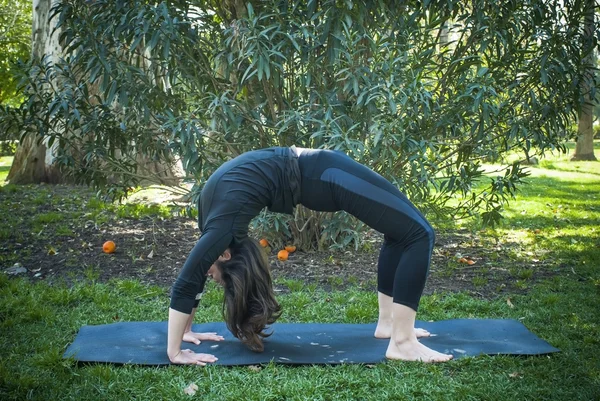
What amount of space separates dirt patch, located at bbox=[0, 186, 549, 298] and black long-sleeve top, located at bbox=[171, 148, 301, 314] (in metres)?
1.94

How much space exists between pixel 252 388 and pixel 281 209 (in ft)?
3.46

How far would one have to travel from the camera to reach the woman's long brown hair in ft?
11.6

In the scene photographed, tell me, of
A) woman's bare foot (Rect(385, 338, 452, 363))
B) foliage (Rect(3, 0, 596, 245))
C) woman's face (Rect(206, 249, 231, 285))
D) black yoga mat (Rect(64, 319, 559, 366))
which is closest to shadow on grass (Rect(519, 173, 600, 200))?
foliage (Rect(3, 0, 596, 245))

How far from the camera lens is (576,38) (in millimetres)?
5402

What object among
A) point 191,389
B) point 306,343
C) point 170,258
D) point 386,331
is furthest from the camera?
point 170,258

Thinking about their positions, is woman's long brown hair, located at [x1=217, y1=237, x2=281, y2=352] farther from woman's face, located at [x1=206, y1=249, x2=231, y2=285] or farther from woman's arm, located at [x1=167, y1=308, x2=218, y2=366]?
woman's arm, located at [x1=167, y1=308, x2=218, y2=366]

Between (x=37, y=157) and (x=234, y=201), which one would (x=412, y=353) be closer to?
(x=234, y=201)

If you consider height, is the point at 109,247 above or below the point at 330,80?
below

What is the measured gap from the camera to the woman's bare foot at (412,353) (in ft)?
11.9

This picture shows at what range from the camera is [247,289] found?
140 inches

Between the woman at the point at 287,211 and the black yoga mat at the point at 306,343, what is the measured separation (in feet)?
0.60

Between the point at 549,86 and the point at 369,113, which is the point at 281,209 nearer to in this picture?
the point at 369,113

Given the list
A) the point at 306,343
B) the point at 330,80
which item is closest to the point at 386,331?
the point at 306,343

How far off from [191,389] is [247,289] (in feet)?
2.12
